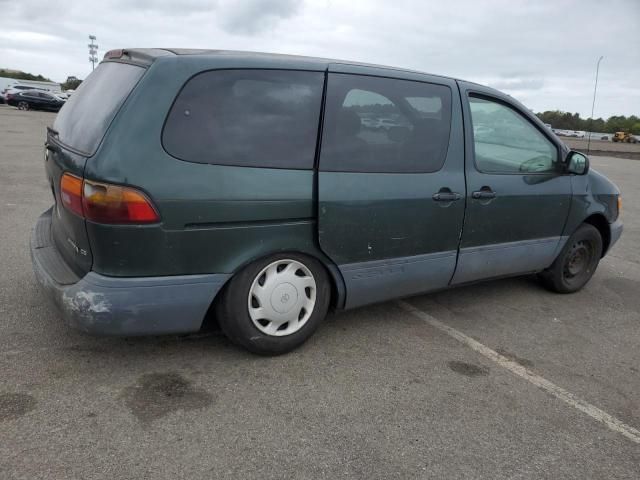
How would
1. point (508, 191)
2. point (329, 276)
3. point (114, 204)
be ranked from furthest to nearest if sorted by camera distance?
point (508, 191), point (329, 276), point (114, 204)

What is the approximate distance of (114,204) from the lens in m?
2.61

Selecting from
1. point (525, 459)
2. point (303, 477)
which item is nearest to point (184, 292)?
point (303, 477)

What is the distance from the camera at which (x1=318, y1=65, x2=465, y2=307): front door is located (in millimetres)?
3180

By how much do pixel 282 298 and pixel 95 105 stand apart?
1494 millimetres

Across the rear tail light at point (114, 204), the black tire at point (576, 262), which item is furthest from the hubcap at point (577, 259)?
the rear tail light at point (114, 204)

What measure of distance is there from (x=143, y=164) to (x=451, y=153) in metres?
2.03

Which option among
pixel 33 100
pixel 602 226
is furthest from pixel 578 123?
pixel 602 226

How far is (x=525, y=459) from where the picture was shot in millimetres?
2473

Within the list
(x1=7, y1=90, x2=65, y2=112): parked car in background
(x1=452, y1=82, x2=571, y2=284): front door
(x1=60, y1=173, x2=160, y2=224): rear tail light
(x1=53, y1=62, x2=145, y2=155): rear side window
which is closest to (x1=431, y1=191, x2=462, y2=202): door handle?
(x1=452, y1=82, x2=571, y2=284): front door

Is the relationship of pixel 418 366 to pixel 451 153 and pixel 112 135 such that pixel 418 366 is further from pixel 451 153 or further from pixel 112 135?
pixel 112 135

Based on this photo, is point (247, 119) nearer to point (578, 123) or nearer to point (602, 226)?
point (602, 226)

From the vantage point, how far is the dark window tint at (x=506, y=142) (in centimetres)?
387

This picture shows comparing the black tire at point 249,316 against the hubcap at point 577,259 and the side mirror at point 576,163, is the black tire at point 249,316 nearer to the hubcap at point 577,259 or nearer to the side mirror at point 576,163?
the side mirror at point 576,163

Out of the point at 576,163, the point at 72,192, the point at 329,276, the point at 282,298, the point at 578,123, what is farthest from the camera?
the point at 578,123
